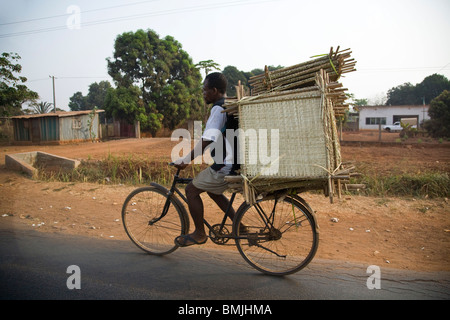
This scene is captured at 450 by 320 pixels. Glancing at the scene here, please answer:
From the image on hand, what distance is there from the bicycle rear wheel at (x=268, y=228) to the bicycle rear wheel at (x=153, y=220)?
29.6 inches

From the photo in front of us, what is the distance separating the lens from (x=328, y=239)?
4492 millimetres

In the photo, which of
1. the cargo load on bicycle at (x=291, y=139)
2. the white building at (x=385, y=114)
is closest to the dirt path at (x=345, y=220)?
the cargo load on bicycle at (x=291, y=139)

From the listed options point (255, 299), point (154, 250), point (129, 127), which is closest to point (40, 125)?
point (129, 127)

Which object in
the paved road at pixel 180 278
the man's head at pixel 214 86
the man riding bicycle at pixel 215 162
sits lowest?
the paved road at pixel 180 278

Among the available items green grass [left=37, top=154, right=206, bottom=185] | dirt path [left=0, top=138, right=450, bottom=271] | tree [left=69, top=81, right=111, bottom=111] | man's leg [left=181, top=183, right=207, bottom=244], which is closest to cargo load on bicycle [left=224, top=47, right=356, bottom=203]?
man's leg [left=181, top=183, right=207, bottom=244]

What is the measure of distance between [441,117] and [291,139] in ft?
87.1

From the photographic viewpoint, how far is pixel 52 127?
2367 cm

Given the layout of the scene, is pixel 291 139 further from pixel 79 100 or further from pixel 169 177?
pixel 79 100

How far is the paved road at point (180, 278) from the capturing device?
2.98m

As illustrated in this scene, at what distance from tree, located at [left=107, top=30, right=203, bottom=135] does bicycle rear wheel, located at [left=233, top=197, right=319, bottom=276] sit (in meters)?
24.8

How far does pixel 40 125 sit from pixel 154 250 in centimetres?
2421

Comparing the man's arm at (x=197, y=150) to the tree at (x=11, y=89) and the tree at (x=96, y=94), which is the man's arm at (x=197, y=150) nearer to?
the tree at (x=11, y=89)

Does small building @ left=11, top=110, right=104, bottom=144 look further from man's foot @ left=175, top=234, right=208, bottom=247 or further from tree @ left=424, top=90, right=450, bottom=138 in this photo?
tree @ left=424, top=90, right=450, bottom=138
